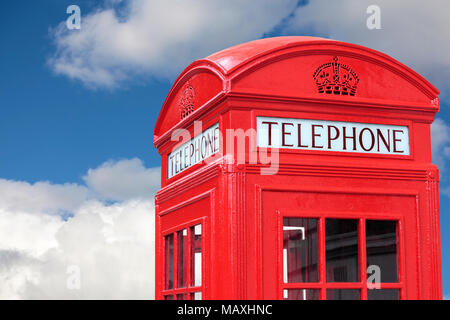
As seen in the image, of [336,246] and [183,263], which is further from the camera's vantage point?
[183,263]

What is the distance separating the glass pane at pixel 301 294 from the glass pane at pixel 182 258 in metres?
1.59

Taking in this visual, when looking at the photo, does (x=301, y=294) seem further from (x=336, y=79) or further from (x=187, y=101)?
(x=187, y=101)

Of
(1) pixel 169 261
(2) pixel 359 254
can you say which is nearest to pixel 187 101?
(1) pixel 169 261

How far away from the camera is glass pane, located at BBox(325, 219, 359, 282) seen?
7164 mm

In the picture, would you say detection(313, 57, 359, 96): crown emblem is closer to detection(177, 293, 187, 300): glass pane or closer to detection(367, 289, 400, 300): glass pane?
detection(367, 289, 400, 300): glass pane

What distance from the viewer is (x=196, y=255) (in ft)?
25.5

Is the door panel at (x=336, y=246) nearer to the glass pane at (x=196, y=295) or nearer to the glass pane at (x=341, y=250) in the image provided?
the glass pane at (x=341, y=250)

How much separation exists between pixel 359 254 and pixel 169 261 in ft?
8.76

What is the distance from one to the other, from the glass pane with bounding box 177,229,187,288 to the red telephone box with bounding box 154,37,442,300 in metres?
0.14

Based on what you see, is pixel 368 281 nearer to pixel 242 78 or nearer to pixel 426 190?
pixel 426 190

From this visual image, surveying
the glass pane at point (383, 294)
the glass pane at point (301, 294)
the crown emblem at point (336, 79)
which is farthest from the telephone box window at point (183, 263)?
the crown emblem at point (336, 79)

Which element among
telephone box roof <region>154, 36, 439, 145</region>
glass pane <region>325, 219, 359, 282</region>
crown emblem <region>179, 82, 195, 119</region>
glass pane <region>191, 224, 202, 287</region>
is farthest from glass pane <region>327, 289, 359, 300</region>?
crown emblem <region>179, 82, 195, 119</region>

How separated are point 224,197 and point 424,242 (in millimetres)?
2293

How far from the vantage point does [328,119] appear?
24.4 ft
